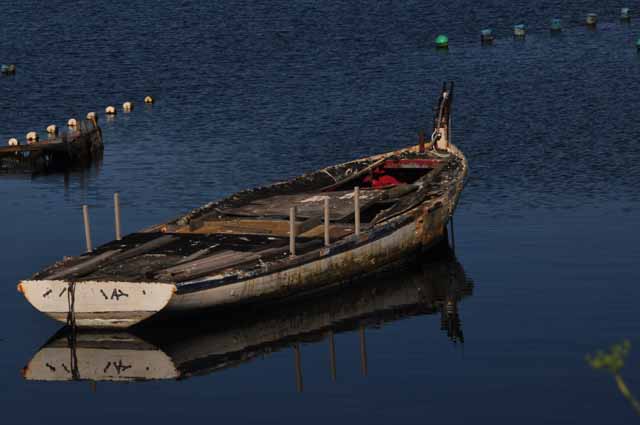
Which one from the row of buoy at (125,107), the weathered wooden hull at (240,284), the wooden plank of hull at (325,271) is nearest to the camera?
the weathered wooden hull at (240,284)

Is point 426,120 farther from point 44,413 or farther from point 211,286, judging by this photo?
point 44,413

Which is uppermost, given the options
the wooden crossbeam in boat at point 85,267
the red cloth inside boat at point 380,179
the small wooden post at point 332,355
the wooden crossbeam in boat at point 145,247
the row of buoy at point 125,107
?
the wooden crossbeam in boat at point 85,267

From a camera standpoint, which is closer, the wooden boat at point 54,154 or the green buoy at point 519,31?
the wooden boat at point 54,154

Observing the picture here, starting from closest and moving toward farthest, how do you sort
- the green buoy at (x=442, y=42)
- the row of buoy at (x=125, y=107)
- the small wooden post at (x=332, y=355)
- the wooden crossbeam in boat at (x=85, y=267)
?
the small wooden post at (x=332, y=355), the wooden crossbeam in boat at (x=85, y=267), the row of buoy at (x=125, y=107), the green buoy at (x=442, y=42)

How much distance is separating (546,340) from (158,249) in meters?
10.6

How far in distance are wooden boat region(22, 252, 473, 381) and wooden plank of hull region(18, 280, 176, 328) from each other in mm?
596

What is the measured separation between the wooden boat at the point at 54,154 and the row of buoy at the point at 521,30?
121 feet

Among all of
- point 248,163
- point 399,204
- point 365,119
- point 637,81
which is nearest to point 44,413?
point 399,204

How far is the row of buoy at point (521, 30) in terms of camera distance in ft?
309

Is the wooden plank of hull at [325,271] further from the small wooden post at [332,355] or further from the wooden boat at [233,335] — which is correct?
the small wooden post at [332,355]

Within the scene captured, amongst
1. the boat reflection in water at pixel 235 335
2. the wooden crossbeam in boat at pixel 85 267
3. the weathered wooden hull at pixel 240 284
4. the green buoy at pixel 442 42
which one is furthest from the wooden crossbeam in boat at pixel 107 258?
the green buoy at pixel 442 42

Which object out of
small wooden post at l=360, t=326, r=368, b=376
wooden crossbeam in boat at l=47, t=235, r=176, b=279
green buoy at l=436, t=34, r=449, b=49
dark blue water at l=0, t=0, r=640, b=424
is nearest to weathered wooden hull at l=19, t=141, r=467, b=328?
wooden crossbeam in boat at l=47, t=235, r=176, b=279

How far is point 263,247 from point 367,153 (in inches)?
935

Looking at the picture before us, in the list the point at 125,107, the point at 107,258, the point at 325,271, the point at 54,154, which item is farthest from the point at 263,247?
the point at 125,107
